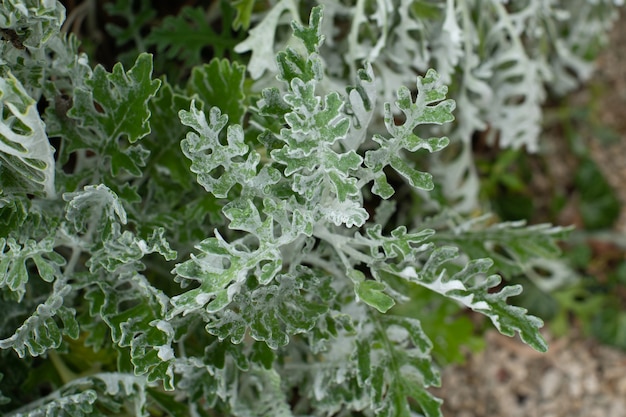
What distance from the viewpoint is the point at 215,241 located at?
0.68 metres


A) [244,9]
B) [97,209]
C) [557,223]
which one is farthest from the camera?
[557,223]

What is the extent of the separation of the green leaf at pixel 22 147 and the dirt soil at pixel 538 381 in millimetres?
812

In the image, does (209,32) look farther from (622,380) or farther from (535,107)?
(622,380)

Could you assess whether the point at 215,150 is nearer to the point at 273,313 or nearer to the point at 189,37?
the point at 273,313

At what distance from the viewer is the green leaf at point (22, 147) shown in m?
0.65

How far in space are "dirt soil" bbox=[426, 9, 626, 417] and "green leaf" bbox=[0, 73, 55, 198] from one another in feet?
2.66

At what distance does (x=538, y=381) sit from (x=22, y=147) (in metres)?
1.05

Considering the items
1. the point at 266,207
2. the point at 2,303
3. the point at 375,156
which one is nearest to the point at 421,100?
the point at 375,156

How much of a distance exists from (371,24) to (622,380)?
0.84 metres

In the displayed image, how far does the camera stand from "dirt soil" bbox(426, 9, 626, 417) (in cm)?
130

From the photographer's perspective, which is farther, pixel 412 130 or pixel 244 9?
pixel 244 9

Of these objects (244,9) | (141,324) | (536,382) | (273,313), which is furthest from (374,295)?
(536,382)

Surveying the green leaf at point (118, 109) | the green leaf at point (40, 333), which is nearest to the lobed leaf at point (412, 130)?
the green leaf at point (118, 109)

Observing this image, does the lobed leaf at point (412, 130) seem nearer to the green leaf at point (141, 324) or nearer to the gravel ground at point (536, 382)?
the green leaf at point (141, 324)
